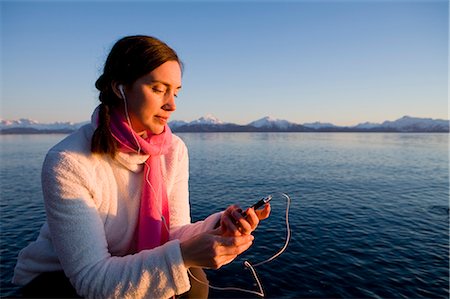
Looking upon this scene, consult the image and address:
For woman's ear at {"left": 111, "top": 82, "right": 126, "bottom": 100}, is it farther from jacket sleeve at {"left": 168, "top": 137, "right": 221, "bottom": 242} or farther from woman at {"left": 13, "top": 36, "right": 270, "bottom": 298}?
jacket sleeve at {"left": 168, "top": 137, "right": 221, "bottom": 242}

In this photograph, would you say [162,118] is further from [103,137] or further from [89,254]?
[89,254]

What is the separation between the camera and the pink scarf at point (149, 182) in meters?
2.55

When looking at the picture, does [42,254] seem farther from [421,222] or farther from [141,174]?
[421,222]

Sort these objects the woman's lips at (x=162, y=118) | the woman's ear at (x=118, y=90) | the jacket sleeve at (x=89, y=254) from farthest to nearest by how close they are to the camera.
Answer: the woman's lips at (x=162, y=118)
the woman's ear at (x=118, y=90)
the jacket sleeve at (x=89, y=254)

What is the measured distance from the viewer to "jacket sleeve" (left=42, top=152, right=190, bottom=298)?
79.3 inches

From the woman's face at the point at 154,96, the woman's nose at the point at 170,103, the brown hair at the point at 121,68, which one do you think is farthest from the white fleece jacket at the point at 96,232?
the woman's nose at the point at 170,103

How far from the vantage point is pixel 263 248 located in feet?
42.9

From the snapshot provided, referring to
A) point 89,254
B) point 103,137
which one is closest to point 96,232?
point 89,254

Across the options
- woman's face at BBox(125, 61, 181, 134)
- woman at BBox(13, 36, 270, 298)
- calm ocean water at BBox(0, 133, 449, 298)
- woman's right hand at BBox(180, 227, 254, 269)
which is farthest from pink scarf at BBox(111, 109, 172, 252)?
calm ocean water at BBox(0, 133, 449, 298)

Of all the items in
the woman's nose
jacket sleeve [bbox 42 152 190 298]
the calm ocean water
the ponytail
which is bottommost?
the calm ocean water

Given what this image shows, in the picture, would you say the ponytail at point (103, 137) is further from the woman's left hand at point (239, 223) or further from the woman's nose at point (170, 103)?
the woman's left hand at point (239, 223)

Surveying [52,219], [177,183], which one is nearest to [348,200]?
[177,183]

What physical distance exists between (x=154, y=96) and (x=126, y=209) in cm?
125

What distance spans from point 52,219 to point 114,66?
4.99 ft
